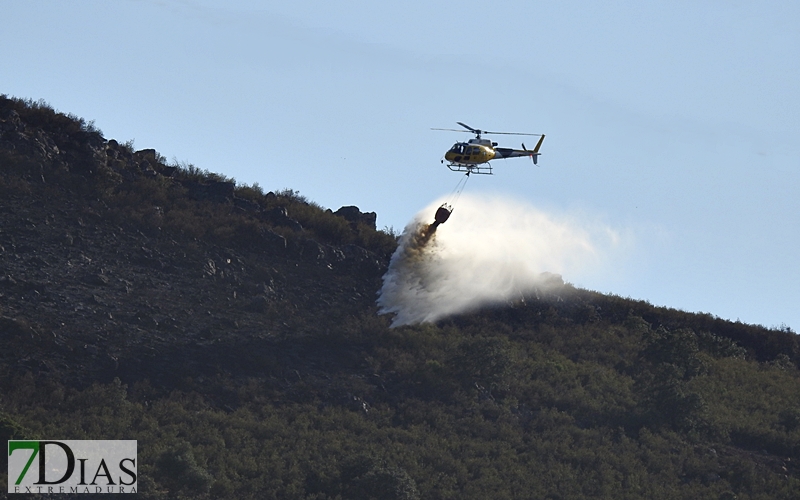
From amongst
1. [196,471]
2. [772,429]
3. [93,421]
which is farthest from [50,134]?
[772,429]

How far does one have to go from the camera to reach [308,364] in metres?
61.2

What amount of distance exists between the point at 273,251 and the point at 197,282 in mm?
7676

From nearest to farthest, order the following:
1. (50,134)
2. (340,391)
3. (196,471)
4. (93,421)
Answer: (196,471) → (93,421) → (340,391) → (50,134)

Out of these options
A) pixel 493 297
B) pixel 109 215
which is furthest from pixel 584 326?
pixel 109 215

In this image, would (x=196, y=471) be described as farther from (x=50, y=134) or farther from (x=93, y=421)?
(x=50, y=134)

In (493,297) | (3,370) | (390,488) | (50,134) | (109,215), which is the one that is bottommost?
(390,488)

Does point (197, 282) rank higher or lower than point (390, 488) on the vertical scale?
higher

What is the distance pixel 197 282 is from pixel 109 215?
7.67 metres

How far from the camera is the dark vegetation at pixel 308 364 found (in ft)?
166

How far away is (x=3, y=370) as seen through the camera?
52.4 m

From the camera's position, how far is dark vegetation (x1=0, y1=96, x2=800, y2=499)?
166 feet

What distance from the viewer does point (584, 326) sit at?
73.3m

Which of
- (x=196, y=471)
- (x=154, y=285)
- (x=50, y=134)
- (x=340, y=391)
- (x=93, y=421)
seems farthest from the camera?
(x=50, y=134)

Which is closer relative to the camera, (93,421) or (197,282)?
(93,421)
